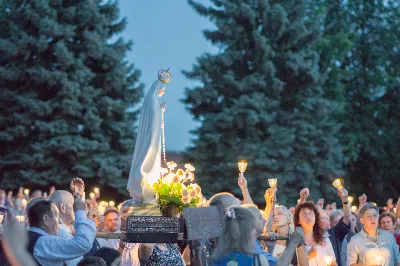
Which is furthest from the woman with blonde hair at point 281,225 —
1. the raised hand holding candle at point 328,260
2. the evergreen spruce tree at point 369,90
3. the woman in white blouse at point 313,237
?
the evergreen spruce tree at point 369,90

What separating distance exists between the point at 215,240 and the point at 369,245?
11.8 feet

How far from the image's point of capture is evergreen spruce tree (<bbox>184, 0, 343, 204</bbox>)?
27.4 meters

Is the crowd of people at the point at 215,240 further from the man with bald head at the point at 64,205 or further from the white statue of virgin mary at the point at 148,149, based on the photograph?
the white statue of virgin mary at the point at 148,149

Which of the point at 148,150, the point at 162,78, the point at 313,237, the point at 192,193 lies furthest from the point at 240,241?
the point at 162,78

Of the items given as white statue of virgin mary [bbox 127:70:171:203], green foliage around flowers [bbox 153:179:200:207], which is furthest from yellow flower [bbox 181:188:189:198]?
white statue of virgin mary [bbox 127:70:171:203]

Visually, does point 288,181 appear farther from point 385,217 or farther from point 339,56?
point 385,217

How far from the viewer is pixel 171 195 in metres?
7.41

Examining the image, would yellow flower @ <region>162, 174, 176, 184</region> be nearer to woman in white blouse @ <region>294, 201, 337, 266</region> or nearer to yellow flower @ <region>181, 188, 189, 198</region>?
yellow flower @ <region>181, 188, 189, 198</region>

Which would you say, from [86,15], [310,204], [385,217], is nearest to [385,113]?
[86,15]

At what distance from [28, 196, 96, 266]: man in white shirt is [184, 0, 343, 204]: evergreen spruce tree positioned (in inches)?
829

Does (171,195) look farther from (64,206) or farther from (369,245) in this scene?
(369,245)

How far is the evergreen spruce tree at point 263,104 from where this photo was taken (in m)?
27.4

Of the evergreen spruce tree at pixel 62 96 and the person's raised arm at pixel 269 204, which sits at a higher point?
the evergreen spruce tree at pixel 62 96

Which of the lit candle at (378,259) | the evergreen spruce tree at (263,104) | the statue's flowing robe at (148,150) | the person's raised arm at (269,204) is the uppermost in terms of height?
the evergreen spruce tree at (263,104)
